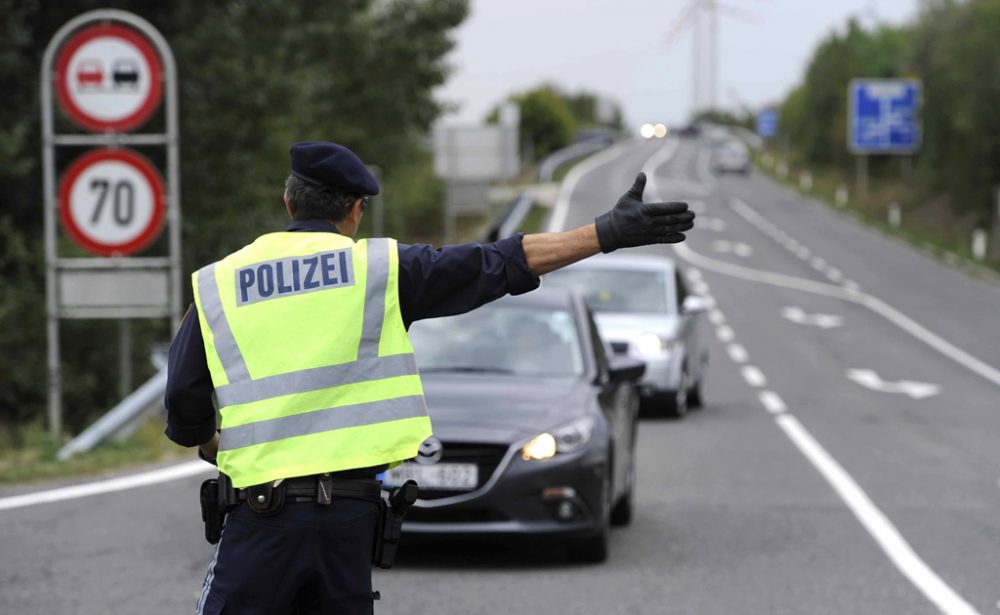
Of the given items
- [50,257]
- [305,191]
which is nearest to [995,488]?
[50,257]

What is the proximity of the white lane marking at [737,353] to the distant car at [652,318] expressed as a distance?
19.1ft

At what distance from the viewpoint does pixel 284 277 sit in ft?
A: 14.0

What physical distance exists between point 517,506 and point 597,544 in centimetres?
51

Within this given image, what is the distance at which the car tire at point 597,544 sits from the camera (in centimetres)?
891

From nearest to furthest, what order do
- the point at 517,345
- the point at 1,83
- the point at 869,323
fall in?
the point at 517,345 < the point at 1,83 < the point at 869,323

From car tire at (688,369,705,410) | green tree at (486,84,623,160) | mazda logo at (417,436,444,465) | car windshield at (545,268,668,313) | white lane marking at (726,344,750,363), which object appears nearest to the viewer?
mazda logo at (417,436,444,465)

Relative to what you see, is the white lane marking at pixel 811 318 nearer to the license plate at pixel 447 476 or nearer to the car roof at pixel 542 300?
the car roof at pixel 542 300

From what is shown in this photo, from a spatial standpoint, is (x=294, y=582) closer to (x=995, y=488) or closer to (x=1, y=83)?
(x=995, y=488)

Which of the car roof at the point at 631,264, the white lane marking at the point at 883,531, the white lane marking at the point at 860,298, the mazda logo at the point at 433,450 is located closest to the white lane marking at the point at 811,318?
the white lane marking at the point at 860,298

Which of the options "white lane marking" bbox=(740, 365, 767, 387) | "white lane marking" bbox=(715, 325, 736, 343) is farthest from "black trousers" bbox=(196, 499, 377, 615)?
"white lane marking" bbox=(715, 325, 736, 343)

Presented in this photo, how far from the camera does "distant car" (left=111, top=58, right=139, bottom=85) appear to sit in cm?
1345

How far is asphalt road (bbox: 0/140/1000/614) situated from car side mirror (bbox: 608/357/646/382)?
0.88m

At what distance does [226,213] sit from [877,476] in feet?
51.3

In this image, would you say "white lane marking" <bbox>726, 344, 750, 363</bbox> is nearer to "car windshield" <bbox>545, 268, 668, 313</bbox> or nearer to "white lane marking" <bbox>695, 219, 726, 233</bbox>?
"car windshield" <bbox>545, 268, 668, 313</bbox>
